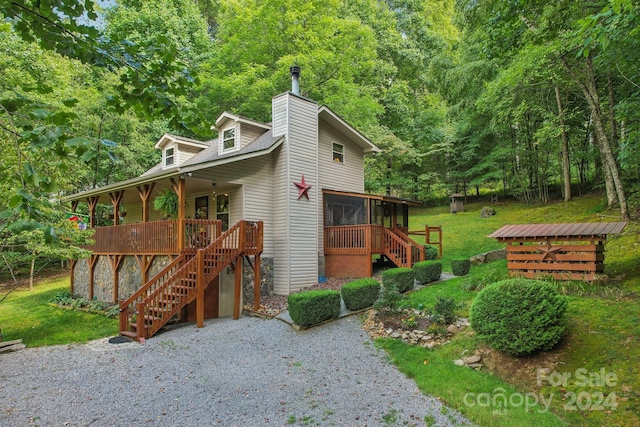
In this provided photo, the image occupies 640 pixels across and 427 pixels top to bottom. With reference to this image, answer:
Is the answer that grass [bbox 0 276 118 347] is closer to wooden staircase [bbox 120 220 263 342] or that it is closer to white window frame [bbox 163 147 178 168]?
wooden staircase [bbox 120 220 263 342]

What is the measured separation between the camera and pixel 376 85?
24922 mm

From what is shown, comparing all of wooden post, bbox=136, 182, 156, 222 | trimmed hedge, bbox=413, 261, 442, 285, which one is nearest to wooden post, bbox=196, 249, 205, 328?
wooden post, bbox=136, 182, 156, 222

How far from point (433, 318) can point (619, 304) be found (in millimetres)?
3182

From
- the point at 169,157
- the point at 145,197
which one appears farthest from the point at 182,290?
the point at 169,157

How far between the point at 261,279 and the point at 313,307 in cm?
408

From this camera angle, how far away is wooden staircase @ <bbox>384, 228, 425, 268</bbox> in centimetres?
1257

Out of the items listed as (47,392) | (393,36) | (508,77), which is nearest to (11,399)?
(47,392)

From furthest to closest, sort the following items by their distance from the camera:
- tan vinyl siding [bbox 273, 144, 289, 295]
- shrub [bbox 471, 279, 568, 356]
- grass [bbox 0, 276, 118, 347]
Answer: tan vinyl siding [bbox 273, 144, 289, 295], grass [bbox 0, 276, 118, 347], shrub [bbox 471, 279, 568, 356]

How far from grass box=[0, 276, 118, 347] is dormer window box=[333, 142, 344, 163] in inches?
382

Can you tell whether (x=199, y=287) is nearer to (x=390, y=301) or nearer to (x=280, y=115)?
(x=390, y=301)

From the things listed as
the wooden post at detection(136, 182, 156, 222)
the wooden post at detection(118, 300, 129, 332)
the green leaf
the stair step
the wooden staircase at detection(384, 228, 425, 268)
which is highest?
the wooden post at detection(136, 182, 156, 222)

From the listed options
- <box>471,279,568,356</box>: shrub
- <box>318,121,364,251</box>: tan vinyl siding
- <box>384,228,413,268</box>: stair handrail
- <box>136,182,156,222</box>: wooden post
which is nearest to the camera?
<box>471,279,568,356</box>: shrub

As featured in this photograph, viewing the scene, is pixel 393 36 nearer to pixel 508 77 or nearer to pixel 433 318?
pixel 508 77

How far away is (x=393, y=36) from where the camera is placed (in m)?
26.5
